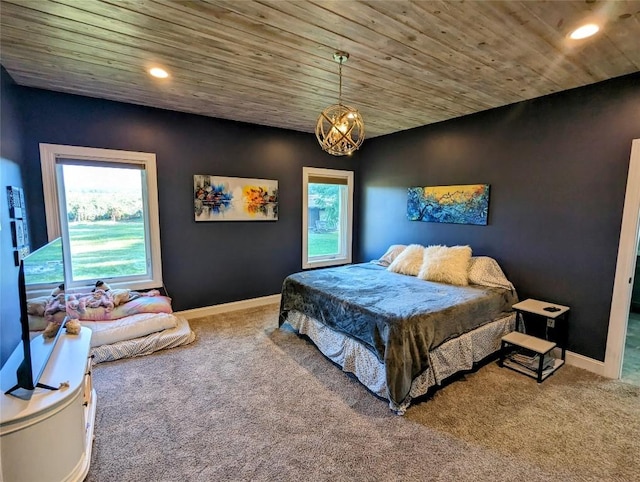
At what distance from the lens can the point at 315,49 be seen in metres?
2.11

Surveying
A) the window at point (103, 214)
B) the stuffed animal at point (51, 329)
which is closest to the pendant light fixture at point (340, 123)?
the stuffed animal at point (51, 329)

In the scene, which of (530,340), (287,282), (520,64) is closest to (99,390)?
(287,282)

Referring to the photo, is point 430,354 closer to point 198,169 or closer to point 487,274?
point 487,274

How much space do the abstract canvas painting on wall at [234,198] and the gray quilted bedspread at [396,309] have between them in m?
1.30

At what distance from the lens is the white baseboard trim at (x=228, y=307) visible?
393 centimetres

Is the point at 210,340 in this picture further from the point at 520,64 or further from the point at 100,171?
the point at 520,64

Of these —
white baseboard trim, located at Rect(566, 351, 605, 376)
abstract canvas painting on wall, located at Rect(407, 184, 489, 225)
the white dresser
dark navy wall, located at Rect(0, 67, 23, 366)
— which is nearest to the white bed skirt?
white baseboard trim, located at Rect(566, 351, 605, 376)

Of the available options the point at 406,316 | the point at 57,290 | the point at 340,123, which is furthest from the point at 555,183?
the point at 57,290

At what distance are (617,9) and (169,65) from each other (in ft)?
9.42

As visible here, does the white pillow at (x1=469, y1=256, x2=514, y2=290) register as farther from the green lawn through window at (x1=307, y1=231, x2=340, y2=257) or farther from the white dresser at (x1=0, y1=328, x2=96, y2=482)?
the white dresser at (x1=0, y1=328, x2=96, y2=482)

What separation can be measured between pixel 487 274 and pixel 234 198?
10.5ft

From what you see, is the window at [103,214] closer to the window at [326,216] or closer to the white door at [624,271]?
the window at [326,216]

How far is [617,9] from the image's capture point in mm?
1653

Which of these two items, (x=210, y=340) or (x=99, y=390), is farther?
(x=210, y=340)
